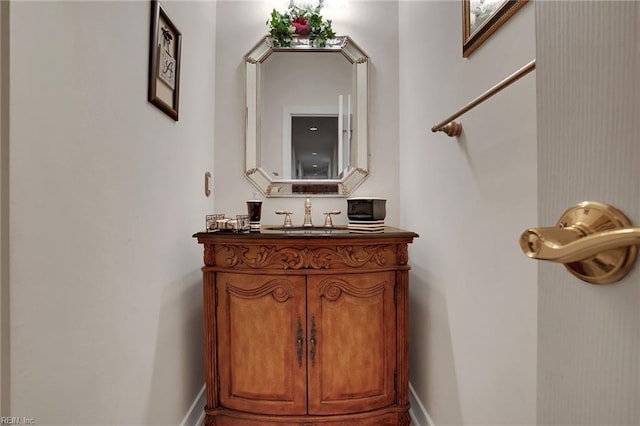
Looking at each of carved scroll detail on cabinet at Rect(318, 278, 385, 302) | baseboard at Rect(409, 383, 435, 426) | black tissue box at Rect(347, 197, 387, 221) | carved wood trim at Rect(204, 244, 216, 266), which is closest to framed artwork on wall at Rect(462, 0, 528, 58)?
black tissue box at Rect(347, 197, 387, 221)

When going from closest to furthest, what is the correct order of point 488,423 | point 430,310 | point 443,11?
point 488,423 → point 443,11 → point 430,310

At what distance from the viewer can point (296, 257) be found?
1280mm

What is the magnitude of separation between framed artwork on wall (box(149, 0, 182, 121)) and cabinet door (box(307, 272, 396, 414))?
34.3 inches

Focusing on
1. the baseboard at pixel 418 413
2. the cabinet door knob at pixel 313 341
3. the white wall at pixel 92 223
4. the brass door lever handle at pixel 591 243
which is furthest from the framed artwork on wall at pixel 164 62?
the baseboard at pixel 418 413

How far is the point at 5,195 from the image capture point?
22.6 inches

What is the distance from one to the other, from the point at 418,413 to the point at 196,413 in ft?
3.32

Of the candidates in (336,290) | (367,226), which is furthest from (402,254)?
(336,290)

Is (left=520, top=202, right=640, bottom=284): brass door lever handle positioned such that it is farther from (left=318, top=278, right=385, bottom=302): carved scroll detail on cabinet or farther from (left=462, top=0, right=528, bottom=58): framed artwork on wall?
(left=318, top=278, right=385, bottom=302): carved scroll detail on cabinet

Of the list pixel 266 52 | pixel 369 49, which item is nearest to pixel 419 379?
pixel 369 49

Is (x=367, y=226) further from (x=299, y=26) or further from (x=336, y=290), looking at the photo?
(x=299, y=26)

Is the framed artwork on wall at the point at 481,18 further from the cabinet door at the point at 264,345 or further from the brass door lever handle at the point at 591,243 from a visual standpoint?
the cabinet door at the point at 264,345

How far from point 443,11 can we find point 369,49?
27.4 inches

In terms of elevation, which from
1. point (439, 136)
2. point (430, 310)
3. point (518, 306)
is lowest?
point (430, 310)

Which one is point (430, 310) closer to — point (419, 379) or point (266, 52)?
point (419, 379)
